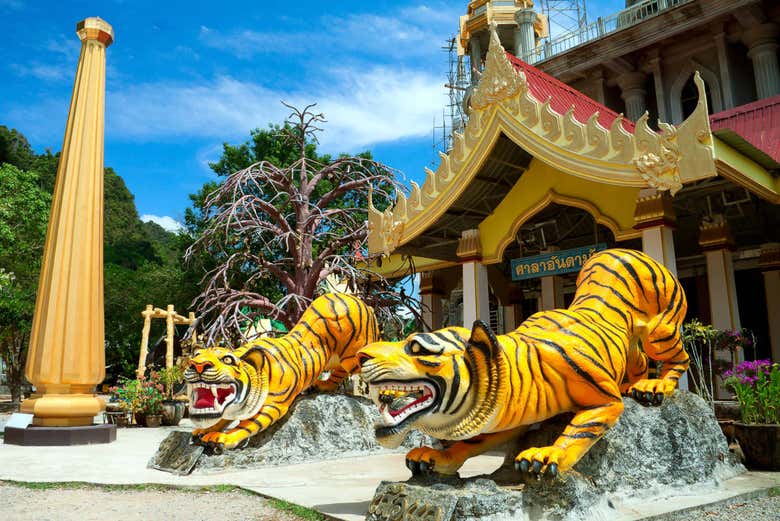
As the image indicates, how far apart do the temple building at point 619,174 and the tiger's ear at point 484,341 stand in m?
4.42

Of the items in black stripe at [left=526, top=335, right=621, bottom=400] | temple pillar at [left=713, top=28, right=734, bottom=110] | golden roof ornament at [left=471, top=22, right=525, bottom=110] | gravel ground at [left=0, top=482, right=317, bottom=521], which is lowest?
gravel ground at [left=0, top=482, right=317, bottom=521]

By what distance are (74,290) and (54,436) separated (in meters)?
2.24

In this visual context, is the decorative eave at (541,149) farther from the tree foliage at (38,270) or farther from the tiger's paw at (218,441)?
the tree foliage at (38,270)

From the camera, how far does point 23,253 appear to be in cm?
2173

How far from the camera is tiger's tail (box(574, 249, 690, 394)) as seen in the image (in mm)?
5441

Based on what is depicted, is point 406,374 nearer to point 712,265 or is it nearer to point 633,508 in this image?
point 633,508

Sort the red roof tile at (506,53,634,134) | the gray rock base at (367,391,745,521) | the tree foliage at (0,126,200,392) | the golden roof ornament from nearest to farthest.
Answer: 1. the gray rock base at (367,391,745,521)
2. the golden roof ornament
3. the red roof tile at (506,53,634,134)
4. the tree foliage at (0,126,200,392)

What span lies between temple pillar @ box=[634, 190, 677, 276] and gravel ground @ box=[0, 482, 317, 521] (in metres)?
5.96

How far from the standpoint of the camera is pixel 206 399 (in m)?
6.97

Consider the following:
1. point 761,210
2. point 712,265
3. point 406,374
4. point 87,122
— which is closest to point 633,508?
point 406,374

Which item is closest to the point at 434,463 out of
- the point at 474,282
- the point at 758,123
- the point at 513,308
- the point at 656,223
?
the point at 656,223

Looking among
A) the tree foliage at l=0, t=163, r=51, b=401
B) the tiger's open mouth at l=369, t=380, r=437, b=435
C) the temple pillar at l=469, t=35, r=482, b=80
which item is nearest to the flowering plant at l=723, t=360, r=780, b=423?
the tiger's open mouth at l=369, t=380, r=437, b=435

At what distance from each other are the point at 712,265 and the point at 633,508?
717cm

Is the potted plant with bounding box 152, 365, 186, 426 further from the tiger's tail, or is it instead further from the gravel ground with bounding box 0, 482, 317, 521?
the tiger's tail
